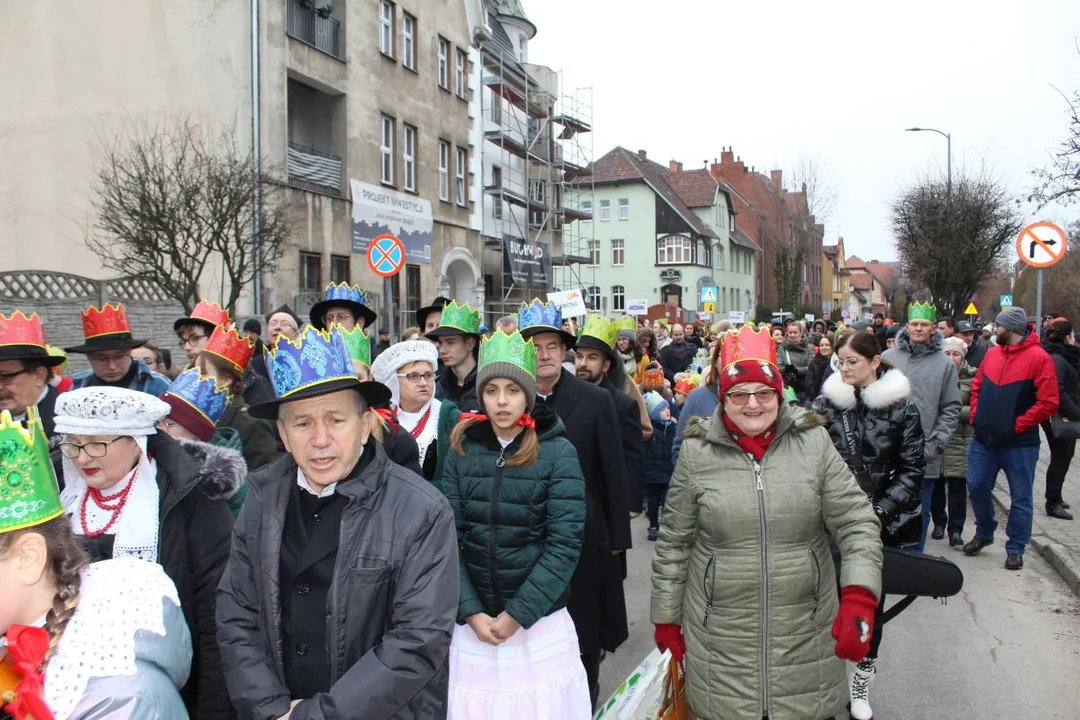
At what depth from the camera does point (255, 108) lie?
55.8 feet

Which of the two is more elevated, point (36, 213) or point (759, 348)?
point (36, 213)

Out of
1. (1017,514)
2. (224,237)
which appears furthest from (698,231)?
(1017,514)

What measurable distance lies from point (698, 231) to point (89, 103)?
40519 mm

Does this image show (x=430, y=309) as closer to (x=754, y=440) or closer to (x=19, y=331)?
(x=19, y=331)

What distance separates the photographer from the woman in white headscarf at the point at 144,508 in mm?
2789

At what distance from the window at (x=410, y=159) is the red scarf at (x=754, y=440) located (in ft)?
68.2

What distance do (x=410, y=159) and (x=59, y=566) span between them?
22457mm

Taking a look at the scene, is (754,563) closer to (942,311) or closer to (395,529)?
(395,529)

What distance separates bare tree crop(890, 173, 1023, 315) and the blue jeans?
24.8 meters

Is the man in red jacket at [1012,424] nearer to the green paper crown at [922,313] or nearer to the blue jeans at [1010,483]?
the blue jeans at [1010,483]

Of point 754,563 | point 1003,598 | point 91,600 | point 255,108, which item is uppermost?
point 255,108

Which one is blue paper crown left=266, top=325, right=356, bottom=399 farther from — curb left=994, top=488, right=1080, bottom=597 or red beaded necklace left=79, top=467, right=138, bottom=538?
curb left=994, top=488, right=1080, bottom=597

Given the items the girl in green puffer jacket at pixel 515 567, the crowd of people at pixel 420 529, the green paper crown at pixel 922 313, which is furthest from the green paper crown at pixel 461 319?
the green paper crown at pixel 922 313

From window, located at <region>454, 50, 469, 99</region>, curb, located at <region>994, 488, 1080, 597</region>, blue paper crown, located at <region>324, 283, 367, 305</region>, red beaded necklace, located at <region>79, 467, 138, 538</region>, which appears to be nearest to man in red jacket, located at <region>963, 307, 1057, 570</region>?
curb, located at <region>994, 488, 1080, 597</region>
